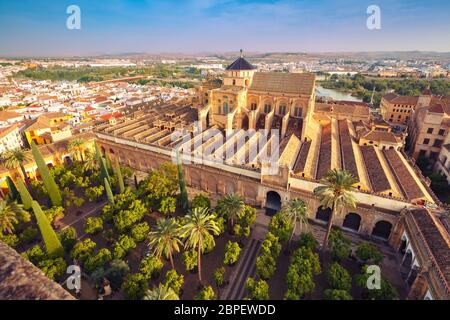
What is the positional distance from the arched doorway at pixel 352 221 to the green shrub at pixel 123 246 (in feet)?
96.2

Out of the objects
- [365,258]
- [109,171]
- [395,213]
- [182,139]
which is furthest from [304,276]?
[109,171]

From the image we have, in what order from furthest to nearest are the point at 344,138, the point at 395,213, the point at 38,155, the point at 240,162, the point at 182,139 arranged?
the point at 344,138, the point at 182,139, the point at 240,162, the point at 38,155, the point at 395,213

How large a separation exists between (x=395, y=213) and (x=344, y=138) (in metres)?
25.0

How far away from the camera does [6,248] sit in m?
24.0

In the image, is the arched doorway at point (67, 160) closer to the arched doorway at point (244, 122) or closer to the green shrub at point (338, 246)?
the arched doorway at point (244, 122)

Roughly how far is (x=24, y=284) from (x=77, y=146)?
112ft

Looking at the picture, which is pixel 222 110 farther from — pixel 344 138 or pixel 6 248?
pixel 6 248

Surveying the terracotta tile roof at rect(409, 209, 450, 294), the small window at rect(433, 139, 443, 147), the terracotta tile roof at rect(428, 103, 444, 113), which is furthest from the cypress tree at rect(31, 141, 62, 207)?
the small window at rect(433, 139, 443, 147)

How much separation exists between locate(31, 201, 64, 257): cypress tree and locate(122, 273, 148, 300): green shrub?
32.9 feet

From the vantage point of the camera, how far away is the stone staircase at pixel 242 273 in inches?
1008

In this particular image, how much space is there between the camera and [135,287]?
2295cm

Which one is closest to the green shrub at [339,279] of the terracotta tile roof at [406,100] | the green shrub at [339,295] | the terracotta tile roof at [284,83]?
the green shrub at [339,295]

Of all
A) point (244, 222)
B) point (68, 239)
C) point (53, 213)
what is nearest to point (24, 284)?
point (68, 239)

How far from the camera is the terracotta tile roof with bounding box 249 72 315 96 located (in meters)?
49.8
